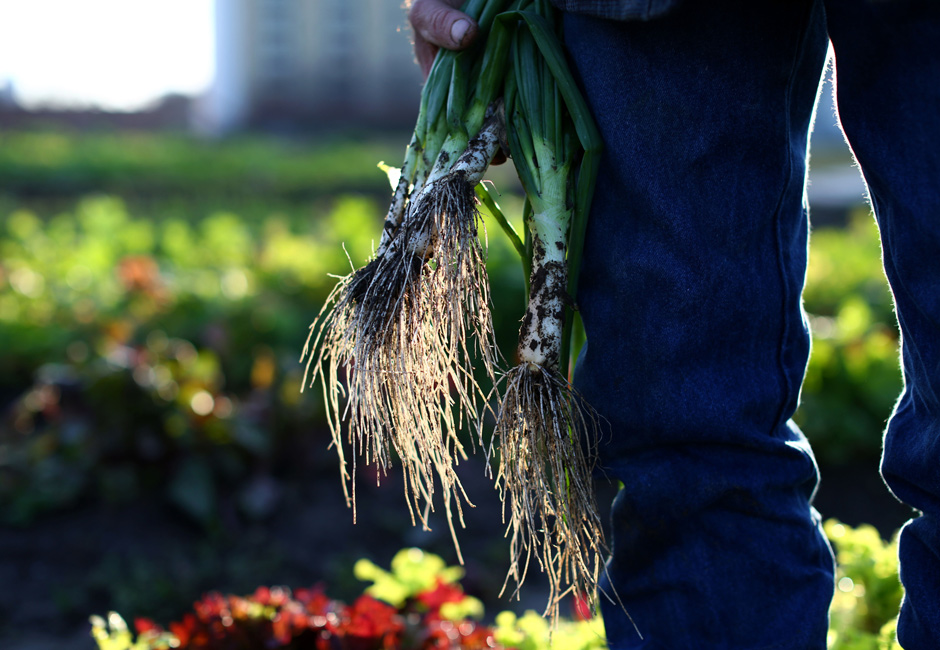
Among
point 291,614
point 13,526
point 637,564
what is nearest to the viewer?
point 637,564

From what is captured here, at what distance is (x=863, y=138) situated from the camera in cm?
104

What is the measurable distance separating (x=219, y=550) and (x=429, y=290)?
177 cm

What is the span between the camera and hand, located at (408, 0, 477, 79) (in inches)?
49.2

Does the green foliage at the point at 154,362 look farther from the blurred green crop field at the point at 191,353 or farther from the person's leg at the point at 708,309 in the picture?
the person's leg at the point at 708,309

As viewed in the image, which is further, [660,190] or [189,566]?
[189,566]

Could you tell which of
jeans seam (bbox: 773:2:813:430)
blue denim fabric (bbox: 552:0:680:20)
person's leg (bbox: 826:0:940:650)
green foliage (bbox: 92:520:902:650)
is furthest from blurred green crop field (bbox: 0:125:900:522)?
person's leg (bbox: 826:0:940:650)

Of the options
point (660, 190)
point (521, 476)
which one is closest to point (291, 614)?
point (521, 476)

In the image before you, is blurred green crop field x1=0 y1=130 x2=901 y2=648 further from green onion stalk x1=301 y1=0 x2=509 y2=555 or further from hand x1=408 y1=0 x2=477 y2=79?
hand x1=408 y1=0 x2=477 y2=79

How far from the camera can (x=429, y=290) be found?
1217 millimetres

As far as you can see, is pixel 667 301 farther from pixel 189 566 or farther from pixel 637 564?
pixel 189 566

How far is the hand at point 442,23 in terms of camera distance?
125 centimetres

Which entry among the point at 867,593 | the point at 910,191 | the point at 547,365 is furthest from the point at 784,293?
the point at 867,593

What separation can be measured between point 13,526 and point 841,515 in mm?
2922

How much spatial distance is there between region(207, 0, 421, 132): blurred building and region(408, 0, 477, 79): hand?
82.0 ft
